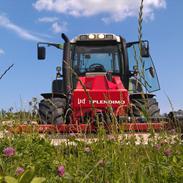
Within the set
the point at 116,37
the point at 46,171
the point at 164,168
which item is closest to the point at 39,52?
the point at 116,37

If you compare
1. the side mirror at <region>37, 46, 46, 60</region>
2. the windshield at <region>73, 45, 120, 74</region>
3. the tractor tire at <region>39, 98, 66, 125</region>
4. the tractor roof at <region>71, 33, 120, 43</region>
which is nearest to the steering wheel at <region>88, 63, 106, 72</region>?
the windshield at <region>73, 45, 120, 74</region>

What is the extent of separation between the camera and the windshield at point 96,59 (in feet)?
31.2

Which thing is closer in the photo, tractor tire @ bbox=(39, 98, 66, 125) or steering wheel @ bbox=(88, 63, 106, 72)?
tractor tire @ bbox=(39, 98, 66, 125)

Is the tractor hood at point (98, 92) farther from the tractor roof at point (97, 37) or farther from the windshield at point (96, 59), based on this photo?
the tractor roof at point (97, 37)

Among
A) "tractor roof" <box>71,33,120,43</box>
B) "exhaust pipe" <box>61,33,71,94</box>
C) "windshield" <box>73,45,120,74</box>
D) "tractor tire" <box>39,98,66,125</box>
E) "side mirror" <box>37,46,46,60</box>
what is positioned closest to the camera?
"tractor tire" <box>39,98,66,125</box>

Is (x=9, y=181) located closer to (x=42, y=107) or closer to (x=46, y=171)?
(x=46, y=171)

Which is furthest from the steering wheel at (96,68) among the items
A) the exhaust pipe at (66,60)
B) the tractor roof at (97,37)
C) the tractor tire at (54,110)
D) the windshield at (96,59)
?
the tractor tire at (54,110)

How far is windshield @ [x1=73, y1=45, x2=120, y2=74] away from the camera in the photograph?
9.51 m

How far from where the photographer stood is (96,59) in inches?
375

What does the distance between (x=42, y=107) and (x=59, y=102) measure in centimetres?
42

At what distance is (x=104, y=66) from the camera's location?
9.53m

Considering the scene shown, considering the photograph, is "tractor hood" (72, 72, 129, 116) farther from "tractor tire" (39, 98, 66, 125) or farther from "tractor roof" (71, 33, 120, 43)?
"tractor roof" (71, 33, 120, 43)

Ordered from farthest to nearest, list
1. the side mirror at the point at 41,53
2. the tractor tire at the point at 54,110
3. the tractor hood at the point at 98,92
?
the side mirror at the point at 41,53 < the tractor tire at the point at 54,110 < the tractor hood at the point at 98,92

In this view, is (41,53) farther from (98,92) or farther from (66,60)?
(98,92)
